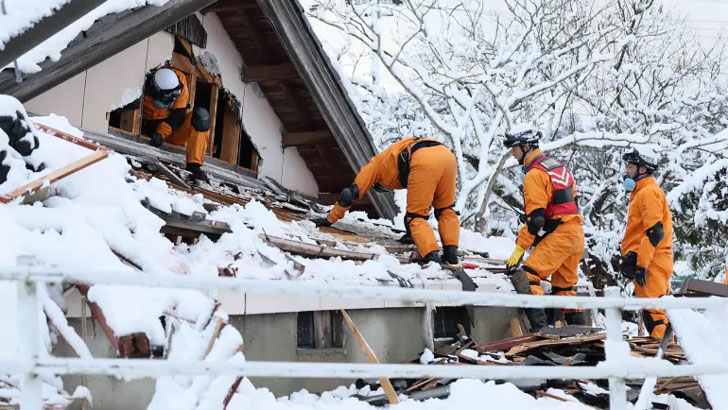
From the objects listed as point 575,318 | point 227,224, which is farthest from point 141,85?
point 575,318

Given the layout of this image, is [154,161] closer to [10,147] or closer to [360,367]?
[10,147]

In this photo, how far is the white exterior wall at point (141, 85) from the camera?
6609 millimetres

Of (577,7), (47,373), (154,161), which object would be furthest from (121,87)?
(577,7)

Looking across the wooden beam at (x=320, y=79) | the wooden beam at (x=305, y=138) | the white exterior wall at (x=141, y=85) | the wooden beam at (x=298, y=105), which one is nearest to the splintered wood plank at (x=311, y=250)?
the white exterior wall at (x=141, y=85)

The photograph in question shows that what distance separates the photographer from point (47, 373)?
2371 mm

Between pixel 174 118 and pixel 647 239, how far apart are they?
503cm

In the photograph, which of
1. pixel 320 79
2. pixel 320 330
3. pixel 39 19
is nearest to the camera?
pixel 39 19

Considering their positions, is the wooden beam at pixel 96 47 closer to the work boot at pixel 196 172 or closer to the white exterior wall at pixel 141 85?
the white exterior wall at pixel 141 85

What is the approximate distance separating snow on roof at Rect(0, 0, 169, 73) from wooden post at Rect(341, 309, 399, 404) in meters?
2.86

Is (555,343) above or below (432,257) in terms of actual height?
below

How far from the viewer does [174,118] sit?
25.5 feet

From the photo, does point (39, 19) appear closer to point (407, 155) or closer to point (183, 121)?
point (183, 121)

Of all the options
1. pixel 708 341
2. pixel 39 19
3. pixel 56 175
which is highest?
pixel 39 19

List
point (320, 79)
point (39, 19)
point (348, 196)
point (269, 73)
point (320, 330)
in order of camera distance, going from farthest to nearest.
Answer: point (269, 73) → point (320, 79) → point (348, 196) → point (320, 330) → point (39, 19)
